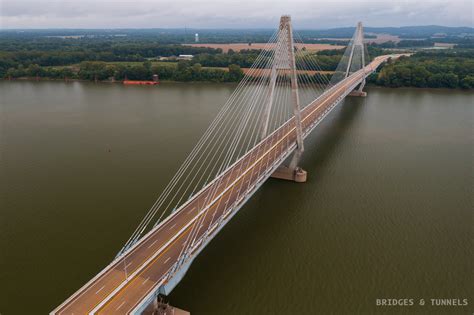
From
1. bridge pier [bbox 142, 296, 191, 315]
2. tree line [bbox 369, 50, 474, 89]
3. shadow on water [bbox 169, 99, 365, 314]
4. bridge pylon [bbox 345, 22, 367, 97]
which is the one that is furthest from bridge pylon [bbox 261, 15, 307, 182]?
tree line [bbox 369, 50, 474, 89]

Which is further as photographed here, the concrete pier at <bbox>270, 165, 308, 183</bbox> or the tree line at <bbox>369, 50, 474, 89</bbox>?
the tree line at <bbox>369, 50, 474, 89</bbox>

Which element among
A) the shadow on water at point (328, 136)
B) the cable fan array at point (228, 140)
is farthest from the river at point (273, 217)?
the cable fan array at point (228, 140)

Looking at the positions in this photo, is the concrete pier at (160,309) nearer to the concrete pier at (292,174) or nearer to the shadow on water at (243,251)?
the shadow on water at (243,251)

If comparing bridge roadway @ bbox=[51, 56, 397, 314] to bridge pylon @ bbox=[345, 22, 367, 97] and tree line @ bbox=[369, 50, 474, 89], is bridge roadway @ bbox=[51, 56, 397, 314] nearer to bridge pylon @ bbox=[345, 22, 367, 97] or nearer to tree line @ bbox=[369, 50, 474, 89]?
bridge pylon @ bbox=[345, 22, 367, 97]

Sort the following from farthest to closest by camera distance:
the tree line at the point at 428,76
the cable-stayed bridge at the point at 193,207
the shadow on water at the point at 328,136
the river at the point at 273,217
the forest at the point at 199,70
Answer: the forest at the point at 199,70 → the tree line at the point at 428,76 → the shadow on water at the point at 328,136 → the river at the point at 273,217 → the cable-stayed bridge at the point at 193,207

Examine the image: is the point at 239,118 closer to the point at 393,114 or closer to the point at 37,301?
the point at 393,114

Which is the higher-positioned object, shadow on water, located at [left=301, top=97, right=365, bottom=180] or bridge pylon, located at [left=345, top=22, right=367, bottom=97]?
bridge pylon, located at [left=345, top=22, right=367, bottom=97]
